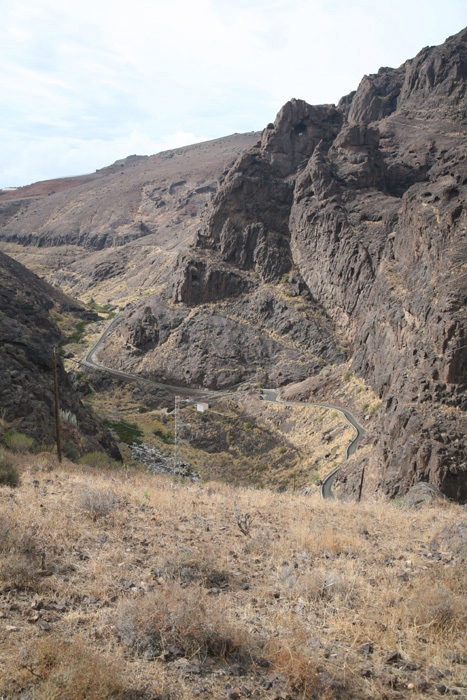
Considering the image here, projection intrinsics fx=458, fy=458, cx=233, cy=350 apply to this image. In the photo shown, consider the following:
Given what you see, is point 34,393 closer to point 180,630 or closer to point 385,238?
point 180,630

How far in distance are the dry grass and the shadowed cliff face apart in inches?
528

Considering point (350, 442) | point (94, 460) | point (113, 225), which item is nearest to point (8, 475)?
point (94, 460)

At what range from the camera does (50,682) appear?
11.5ft

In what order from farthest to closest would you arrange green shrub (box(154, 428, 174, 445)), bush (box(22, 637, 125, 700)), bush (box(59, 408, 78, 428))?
green shrub (box(154, 428, 174, 445)) → bush (box(59, 408, 78, 428)) → bush (box(22, 637, 125, 700))

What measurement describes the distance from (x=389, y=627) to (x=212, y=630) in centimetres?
192

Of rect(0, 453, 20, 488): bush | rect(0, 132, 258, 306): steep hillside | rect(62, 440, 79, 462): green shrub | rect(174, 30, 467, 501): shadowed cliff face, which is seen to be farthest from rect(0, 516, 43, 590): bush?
rect(0, 132, 258, 306): steep hillside

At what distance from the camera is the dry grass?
4.06 metres

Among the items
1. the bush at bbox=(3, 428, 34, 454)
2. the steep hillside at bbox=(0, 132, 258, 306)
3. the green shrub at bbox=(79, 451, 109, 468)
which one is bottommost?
the green shrub at bbox=(79, 451, 109, 468)

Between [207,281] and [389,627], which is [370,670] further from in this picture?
[207,281]

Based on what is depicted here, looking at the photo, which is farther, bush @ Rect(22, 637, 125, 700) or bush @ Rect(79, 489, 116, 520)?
bush @ Rect(79, 489, 116, 520)

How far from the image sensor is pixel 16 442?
44.6ft

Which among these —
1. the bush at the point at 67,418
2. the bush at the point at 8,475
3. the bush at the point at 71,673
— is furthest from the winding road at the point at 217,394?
the bush at the point at 71,673

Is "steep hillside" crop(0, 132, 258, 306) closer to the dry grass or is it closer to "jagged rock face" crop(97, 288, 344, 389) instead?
"jagged rock face" crop(97, 288, 344, 389)

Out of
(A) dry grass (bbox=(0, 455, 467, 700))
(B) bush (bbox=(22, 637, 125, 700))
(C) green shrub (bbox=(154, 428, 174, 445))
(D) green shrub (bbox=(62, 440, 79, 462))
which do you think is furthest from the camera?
(C) green shrub (bbox=(154, 428, 174, 445))
